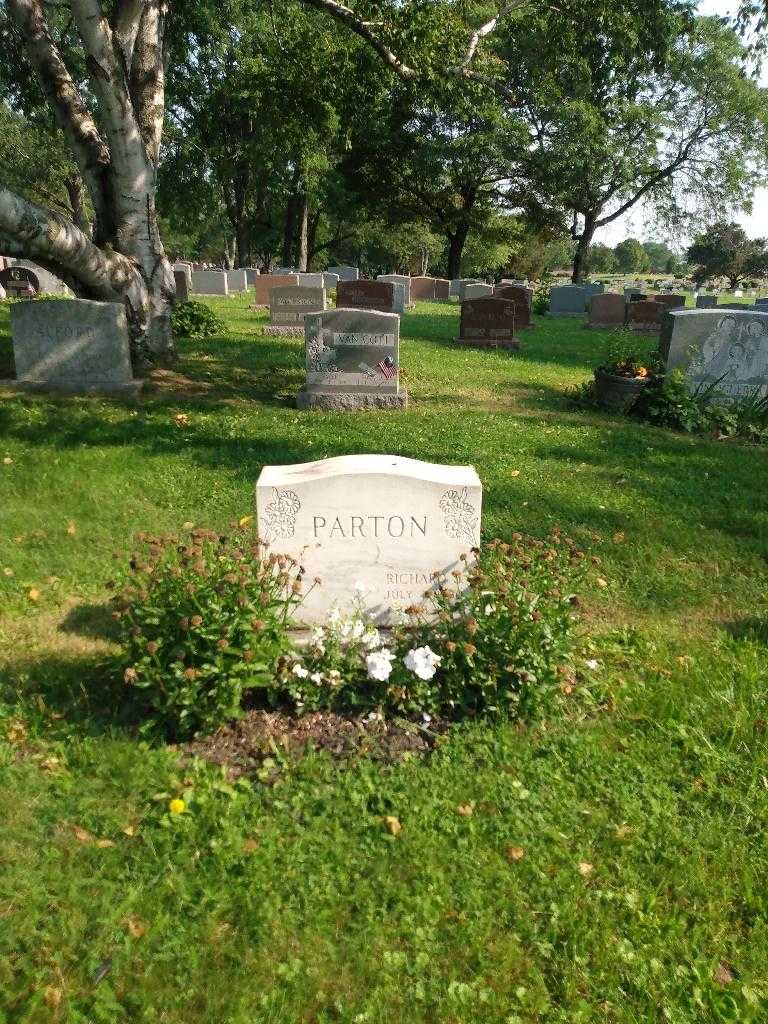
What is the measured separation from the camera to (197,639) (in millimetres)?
3166

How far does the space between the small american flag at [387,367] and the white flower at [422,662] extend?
22.8ft

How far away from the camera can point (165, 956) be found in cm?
230

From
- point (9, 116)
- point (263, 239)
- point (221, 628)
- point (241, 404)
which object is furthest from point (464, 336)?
point (9, 116)

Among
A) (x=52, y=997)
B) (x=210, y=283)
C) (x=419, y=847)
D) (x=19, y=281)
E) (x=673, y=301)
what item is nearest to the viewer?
(x=52, y=997)

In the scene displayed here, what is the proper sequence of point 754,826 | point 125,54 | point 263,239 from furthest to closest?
point 263,239
point 125,54
point 754,826

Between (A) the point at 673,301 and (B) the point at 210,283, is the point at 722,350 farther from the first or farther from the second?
(B) the point at 210,283

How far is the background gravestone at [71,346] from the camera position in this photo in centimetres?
861

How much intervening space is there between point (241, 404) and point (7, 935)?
7409 mm

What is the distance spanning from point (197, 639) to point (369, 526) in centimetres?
120

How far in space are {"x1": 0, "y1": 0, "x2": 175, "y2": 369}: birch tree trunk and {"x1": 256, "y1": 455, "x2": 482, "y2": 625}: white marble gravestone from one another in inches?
227

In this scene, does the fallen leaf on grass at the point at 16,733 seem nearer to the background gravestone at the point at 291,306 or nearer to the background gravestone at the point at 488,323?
the background gravestone at the point at 291,306

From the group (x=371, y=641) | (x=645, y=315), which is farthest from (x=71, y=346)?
(x=645, y=315)

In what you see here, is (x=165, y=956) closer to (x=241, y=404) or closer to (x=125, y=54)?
(x=241, y=404)

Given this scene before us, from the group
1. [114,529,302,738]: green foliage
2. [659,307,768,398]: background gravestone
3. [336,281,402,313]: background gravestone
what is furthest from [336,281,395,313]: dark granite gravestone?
[114,529,302,738]: green foliage
